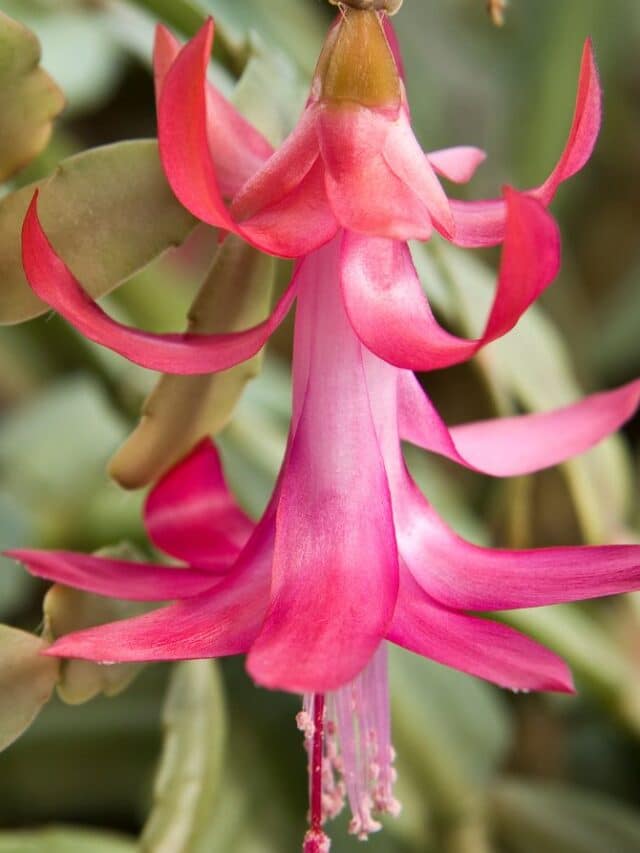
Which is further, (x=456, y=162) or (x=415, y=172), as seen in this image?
(x=456, y=162)

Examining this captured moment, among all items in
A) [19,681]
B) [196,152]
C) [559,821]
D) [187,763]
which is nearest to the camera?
[196,152]

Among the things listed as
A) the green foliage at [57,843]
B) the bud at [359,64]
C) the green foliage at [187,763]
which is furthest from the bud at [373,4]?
the green foliage at [57,843]

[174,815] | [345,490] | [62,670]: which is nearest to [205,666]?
[174,815]

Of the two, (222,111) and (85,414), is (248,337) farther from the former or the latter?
(85,414)

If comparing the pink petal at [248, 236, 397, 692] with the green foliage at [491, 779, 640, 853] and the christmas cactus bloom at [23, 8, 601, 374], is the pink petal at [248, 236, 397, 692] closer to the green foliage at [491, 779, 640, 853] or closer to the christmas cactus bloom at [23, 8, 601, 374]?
the christmas cactus bloom at [23, 8, 601, 374]

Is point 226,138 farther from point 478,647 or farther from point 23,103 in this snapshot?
point 478,647

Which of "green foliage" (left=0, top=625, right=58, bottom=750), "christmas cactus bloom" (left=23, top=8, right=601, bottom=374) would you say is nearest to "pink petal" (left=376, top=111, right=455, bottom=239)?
"christmas cactus bloom" (left=23, top=8, right=601, bottom=374)

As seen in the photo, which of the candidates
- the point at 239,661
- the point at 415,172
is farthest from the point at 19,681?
the point at 239,661
